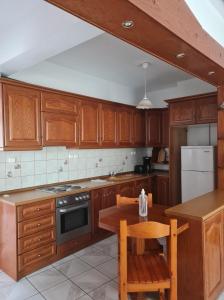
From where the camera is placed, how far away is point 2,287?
230cm

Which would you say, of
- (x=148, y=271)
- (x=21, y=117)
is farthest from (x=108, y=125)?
(x=148, y=271)

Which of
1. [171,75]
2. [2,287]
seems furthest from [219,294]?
[171,75]

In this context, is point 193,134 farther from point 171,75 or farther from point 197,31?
point 197,31

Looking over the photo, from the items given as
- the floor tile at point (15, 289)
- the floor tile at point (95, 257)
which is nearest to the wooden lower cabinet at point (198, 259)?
the floor tile at point (95, 257)

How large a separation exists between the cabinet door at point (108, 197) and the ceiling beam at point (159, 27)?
6.82ft

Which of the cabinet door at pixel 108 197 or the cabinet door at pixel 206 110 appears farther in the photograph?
the cabinet door at pixel 206 110

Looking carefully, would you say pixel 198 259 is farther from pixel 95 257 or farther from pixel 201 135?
pixel 201 135

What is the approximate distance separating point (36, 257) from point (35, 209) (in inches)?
22.1

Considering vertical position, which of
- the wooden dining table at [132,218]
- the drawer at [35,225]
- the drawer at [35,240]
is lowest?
the drawer at [35,240]

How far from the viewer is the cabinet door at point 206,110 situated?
139 inches

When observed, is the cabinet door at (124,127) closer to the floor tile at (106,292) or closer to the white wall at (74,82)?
the white wall at (74,82)

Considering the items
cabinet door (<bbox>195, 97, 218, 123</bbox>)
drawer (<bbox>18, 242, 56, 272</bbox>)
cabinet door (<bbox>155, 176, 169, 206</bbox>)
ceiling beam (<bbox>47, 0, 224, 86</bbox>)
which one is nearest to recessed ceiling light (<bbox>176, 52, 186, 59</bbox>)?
ceiling beam (<bbox>47, 0, 224, 86</bbox>)

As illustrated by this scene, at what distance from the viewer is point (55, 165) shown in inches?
133

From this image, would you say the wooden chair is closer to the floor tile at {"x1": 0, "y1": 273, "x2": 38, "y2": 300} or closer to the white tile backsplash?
the floor tile at {"x1": 0, "y1": 273, "x2": 38, "y2": 300}
